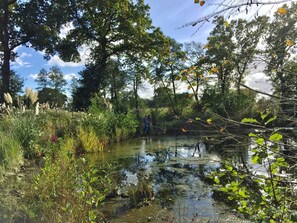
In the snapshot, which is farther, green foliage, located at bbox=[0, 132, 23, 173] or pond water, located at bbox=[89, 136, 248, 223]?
green foliage, located at bbox=[0, 132, 23, 173]

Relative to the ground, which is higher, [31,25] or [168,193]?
[31,25]

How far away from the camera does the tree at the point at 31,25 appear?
55.7ft

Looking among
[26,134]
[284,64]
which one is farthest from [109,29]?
[284,64]

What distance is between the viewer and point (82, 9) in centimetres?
2095

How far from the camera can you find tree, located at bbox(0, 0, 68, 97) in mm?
16969

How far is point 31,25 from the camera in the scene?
1677cm

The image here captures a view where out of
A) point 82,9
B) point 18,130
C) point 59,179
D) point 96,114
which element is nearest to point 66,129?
point 96,114

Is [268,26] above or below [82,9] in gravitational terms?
below

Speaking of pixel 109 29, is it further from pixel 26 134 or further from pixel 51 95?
pixel 51 95

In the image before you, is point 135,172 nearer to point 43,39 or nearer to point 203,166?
point 203,166

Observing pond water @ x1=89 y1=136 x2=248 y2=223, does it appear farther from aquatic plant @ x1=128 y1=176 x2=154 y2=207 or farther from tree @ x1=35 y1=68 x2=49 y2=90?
tree @ x1=35 y1=68 x2=49 y2=90

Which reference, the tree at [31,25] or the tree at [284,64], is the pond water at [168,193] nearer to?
the tree at [284,64]

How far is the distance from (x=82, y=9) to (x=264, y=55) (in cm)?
2128

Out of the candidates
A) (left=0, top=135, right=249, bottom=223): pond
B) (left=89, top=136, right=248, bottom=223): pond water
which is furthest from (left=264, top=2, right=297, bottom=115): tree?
(left=0, top=135, right=249, bottom=223): pond
